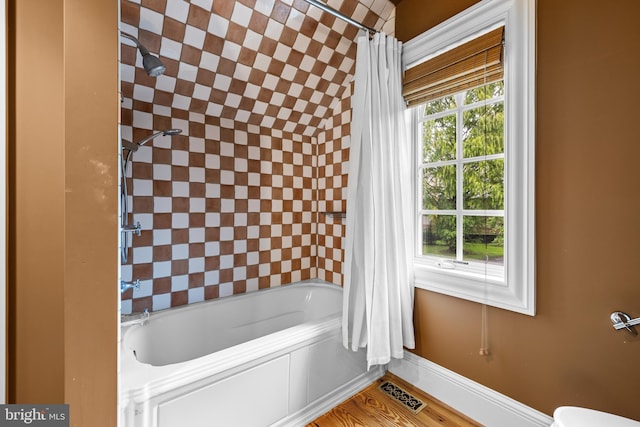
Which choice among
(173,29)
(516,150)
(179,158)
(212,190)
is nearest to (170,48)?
(173,29)

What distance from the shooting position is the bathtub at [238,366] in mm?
1044

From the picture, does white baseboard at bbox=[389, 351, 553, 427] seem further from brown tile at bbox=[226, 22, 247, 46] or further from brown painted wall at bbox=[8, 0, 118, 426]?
brown tile at bbox=[226, 22, 247, 46]

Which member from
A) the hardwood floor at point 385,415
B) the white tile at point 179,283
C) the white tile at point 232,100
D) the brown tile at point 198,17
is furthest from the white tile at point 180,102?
the hardwood floor at point 385,415

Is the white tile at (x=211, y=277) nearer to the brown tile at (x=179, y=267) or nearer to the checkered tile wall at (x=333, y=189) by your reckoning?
the brown tile at (x=179, y=267)

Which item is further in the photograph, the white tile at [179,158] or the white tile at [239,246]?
the white tile at [239,246]

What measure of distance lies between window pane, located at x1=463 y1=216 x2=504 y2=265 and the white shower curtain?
35 cm

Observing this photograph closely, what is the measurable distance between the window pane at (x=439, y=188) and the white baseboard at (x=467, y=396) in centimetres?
95

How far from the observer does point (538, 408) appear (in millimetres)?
1250

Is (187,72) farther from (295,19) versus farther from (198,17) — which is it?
(295,19)

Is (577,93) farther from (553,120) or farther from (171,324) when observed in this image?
(171,324)

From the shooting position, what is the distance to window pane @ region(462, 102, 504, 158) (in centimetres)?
138

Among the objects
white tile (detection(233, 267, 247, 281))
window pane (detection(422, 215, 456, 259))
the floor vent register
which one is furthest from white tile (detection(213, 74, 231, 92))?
the floor vent register

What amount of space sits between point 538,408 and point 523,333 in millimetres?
326

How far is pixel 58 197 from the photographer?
2.38 ft
